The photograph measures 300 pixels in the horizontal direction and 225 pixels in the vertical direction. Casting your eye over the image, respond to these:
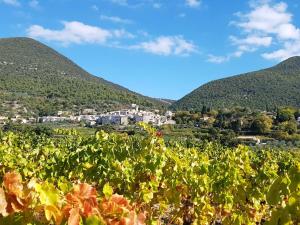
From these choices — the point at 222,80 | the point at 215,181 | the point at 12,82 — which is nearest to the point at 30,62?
the point at 12,82

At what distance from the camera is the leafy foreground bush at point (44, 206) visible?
6.44ft

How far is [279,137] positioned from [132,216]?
63330 mm

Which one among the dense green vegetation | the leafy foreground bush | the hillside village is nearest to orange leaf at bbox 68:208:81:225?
the leafy foreground bush

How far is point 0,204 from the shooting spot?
1928 mm

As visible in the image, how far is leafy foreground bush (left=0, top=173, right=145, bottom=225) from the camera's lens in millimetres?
1963

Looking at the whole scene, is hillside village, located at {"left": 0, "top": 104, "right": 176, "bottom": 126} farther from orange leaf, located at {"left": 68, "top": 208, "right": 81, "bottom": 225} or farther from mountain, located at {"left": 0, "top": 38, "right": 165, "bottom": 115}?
orange leaf, located at {"left": 68, "top": 208, "right": 81, "bottom": 225}

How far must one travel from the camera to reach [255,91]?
435 feet

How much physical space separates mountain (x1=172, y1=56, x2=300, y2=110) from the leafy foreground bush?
385 feet

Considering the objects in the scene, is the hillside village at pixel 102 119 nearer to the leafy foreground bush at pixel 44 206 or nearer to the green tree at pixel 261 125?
the green tree at pixel 261 125

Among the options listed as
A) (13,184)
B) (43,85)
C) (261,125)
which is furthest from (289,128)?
(43,85)

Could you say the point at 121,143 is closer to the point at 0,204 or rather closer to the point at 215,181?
the point at 215,181

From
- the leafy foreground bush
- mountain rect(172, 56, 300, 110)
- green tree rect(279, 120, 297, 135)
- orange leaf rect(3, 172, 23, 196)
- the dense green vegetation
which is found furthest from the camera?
mountain rect(172, 56, 300, 110)

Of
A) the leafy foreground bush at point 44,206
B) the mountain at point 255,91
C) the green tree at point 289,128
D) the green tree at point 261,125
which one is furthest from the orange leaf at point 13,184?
the mountain at point 255,91

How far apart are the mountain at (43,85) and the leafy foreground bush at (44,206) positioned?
102 m
